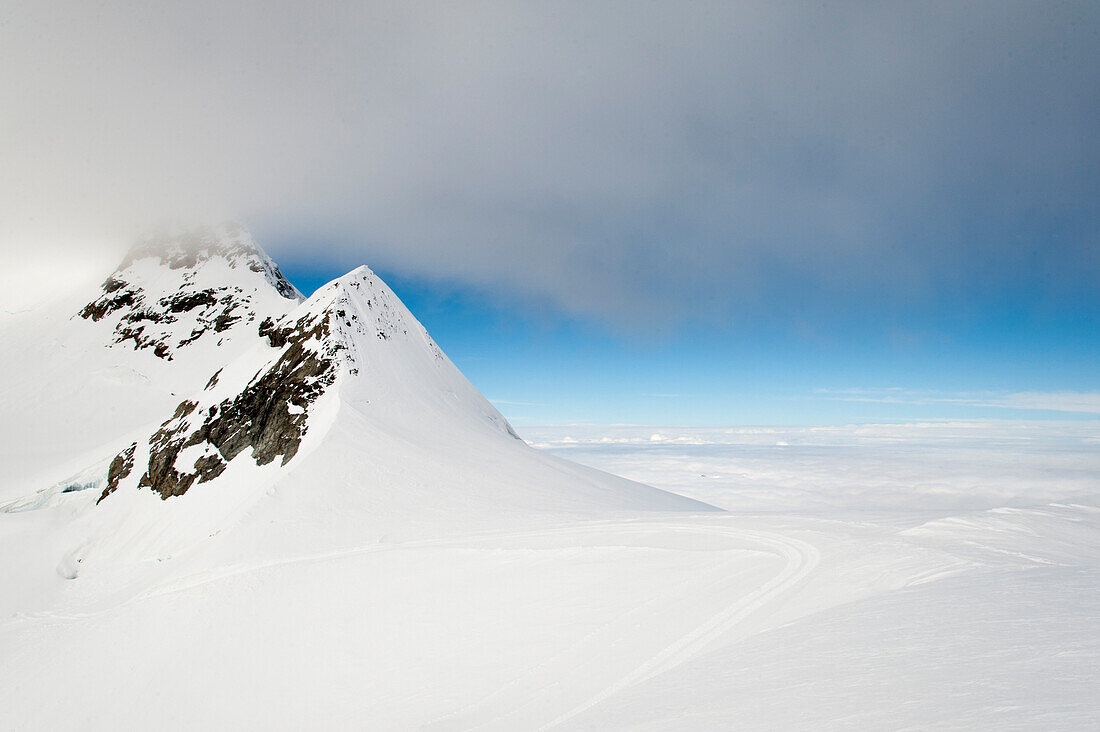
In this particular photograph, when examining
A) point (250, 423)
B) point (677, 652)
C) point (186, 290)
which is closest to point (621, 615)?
point (677, 652)

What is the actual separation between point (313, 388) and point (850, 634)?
27.3 metres

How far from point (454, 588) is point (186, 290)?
72819 mm

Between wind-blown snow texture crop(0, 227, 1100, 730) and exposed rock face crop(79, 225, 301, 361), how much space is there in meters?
31.3

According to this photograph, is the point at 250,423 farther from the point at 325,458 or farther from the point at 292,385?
the point at 325,458

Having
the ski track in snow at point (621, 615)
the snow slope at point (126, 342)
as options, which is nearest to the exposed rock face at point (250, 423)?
the ski track in snow at point (621, 615)

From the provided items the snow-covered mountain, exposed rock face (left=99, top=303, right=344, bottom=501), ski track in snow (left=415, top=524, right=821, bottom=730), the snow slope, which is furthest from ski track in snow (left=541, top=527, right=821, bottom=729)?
the snow slope

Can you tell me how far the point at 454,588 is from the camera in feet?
36.2

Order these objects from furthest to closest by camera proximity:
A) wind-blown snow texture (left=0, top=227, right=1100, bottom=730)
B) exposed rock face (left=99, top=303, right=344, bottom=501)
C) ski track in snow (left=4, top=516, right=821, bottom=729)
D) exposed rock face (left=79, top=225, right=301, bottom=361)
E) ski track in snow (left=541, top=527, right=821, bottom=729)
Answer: exposed rock face (left=79, top=225, right=301, bottom=361) < exposed rock face (left=99, top=303, right=344, bottom=501) < ski track in snow (left=4, top=516, right=821, bottom=729) < ski track in snow (left=541, top=527, right=821, bottom=729) < wind-blown snow texture (left=0, top=227, right=1100, bottom=730)

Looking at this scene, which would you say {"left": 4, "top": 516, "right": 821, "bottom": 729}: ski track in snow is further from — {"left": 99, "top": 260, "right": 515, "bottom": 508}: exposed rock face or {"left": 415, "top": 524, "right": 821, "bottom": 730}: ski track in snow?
{"left": 99, "top": 260, "right": 515, "bottom": 508}: exposed rock face

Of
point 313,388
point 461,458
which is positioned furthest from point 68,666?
point 313,388

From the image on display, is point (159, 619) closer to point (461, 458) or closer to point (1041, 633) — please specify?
point (461, 458)

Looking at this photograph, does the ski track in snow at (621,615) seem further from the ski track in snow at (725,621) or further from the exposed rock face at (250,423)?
the exposed rock face at (250,423)

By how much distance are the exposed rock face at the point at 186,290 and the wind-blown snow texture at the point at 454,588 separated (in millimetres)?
31325

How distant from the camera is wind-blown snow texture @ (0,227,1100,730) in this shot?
15.4 ft
